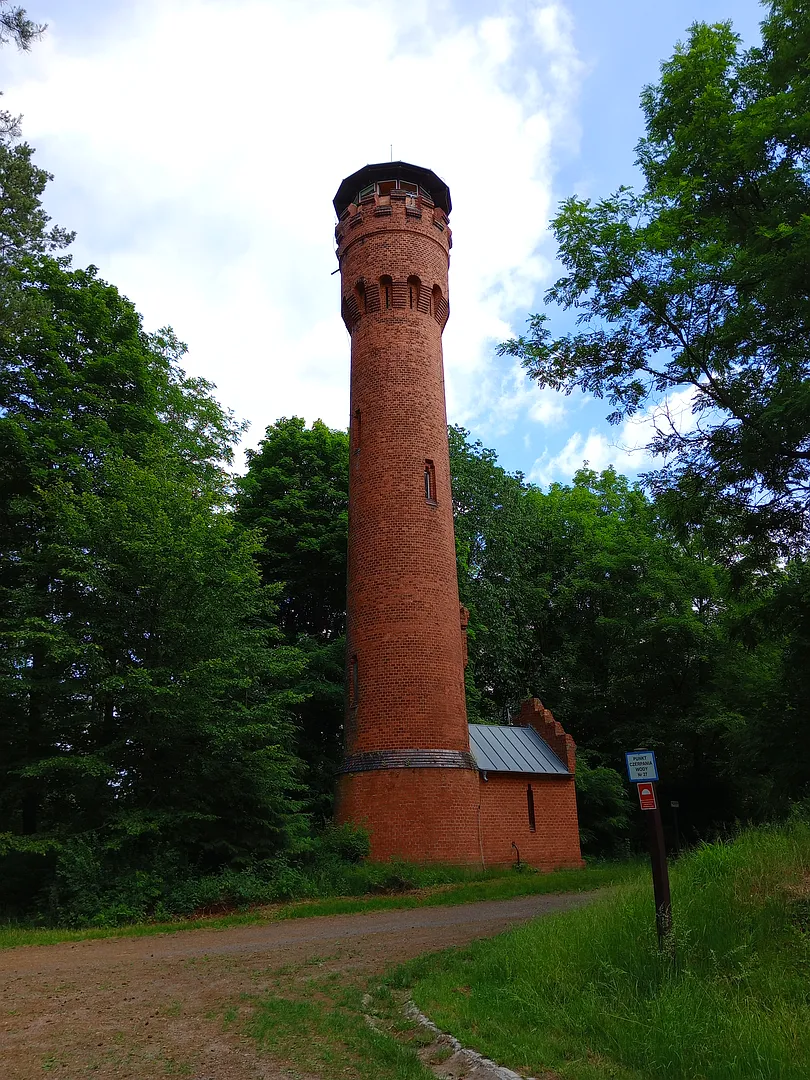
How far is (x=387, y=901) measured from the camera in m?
13.0

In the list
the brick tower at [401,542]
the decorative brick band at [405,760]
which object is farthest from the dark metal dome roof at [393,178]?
the decorative brick band at [405,760]

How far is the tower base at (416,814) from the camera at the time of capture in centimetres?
1518

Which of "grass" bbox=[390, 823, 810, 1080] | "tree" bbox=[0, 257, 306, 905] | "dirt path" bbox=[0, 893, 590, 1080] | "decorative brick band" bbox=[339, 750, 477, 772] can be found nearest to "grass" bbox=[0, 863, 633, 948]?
"dirt path" bbox=[0, 893, 590, 1080]

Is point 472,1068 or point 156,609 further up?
point 156,609

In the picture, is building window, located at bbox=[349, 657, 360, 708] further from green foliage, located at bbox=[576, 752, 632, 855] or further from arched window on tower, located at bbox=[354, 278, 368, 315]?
arched window on tower, located at bbox=[354, 278, 368, 315]

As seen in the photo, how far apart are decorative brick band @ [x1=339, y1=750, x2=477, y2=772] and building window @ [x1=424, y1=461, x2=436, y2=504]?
564 centimetres

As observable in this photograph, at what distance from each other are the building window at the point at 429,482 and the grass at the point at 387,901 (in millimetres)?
7888

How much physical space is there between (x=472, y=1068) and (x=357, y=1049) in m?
0.95

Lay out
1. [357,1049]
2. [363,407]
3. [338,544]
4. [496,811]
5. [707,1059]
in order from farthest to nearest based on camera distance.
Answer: [338,544] → [363,407] → [496,811] → [357,1049] → [707,1059]

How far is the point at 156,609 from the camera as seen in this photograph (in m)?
13.6

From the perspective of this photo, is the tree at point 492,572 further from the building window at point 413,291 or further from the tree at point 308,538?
the building window at point 413,291

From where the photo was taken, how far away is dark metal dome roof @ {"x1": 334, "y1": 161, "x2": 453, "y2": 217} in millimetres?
20406

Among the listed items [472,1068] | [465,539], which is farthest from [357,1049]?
[465,539]

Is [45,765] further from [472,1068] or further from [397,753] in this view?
[472,1068]
